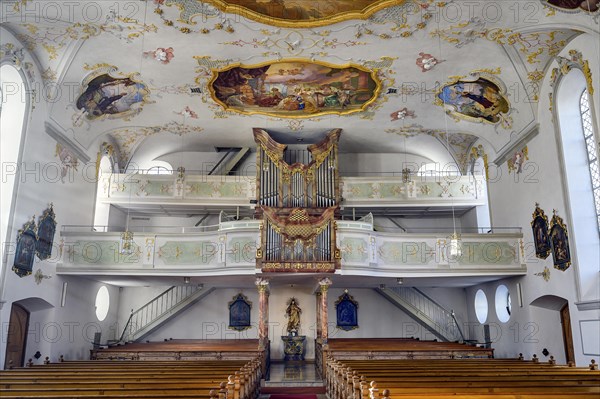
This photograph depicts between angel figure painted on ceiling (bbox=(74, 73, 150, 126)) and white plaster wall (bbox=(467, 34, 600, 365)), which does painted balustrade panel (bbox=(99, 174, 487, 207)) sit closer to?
white plaster wall (bbox=(467, 34, 600, 365))

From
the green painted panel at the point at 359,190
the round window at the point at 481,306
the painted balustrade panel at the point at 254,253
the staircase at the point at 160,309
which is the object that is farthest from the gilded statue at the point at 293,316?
the round window at the point at 481,306

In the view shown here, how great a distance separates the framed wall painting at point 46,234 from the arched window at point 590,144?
15.6m

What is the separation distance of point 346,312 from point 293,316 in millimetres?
2421

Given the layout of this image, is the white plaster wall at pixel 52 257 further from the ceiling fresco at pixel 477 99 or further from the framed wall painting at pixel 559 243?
the framed wall painting at pixel 559 243

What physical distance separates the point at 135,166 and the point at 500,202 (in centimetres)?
1504

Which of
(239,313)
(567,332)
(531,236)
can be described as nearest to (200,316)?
(239,313)

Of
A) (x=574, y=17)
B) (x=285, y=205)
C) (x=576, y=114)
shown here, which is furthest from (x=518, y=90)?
(x=285, y=205)

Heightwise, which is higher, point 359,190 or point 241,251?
point 359,190

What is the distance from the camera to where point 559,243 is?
13.8 meters

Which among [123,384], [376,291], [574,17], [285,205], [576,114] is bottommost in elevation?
[123,384]

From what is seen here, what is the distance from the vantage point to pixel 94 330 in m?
18.8

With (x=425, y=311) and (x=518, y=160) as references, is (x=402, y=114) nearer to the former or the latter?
(x=518, y=160)

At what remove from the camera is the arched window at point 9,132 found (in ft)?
41.8

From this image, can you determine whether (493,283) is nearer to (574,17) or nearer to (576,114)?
(576,114)
